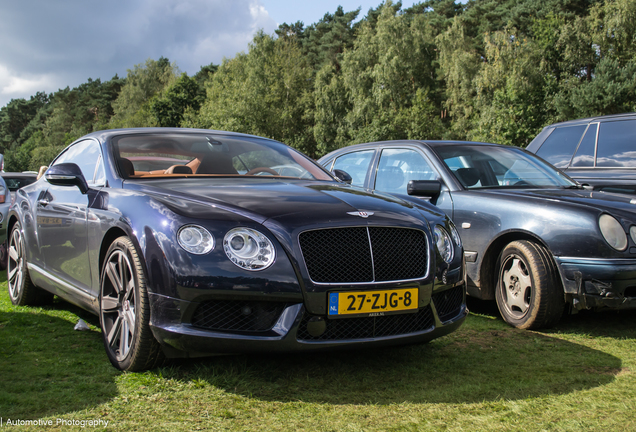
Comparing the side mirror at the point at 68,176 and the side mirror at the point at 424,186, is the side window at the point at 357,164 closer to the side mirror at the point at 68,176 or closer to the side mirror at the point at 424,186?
the side mirror at the point at 424,186

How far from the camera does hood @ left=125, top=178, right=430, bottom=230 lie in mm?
A: 2893

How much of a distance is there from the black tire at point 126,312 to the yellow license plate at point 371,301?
95cm

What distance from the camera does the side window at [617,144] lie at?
6.59m

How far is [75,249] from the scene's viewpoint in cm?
387

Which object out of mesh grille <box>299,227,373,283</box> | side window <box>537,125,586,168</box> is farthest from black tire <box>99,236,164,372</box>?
side window <box>537,125,586,168</box>

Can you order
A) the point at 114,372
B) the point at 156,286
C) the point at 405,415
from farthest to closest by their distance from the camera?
the point at 114,372 < the point at 156,286 < the point at 405,415

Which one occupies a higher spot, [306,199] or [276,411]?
[306,199]

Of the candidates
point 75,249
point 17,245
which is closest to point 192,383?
point 75,249

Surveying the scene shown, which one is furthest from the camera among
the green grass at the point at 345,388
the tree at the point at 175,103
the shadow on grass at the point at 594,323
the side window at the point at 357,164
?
the tree at the point at 175,103

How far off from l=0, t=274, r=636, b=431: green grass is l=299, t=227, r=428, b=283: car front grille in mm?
591

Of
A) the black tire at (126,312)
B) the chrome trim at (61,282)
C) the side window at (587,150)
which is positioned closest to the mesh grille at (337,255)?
the black tire at (126,312)

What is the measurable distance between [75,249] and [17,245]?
181cm

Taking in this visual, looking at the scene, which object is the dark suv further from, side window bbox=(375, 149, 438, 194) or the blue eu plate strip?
the blue eu plate strip

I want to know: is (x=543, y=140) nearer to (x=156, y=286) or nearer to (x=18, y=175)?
(x=156, y=286)
